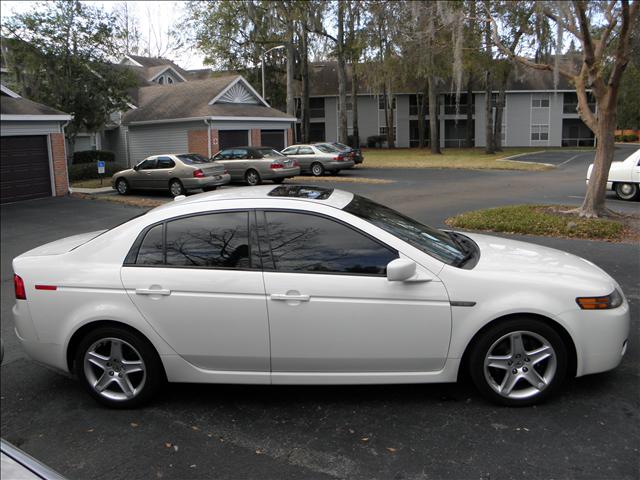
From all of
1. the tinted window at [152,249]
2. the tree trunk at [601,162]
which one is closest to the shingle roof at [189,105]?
the tree trunk at [601,162]

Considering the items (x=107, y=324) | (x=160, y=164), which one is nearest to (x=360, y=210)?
(x=107, y=324)

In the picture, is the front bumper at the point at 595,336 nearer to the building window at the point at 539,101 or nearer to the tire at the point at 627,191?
the tire at the point at 627,191

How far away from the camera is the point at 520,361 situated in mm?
4070

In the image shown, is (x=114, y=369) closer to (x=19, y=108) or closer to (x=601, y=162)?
(x=601, y=162)

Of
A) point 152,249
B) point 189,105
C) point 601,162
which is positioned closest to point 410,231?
point 152,249

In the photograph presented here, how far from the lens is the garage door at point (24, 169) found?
781 inches

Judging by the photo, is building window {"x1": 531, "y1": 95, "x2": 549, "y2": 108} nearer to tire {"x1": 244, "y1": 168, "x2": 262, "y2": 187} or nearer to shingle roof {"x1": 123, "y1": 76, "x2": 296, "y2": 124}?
shingle roof {"x1": 123, "y1": 76, "x2": 296, "y2": 124}

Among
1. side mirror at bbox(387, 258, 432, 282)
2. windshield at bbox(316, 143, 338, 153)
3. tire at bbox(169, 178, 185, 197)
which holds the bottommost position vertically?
tire at bbox(169, 178, 185, 197)

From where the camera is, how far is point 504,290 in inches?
159

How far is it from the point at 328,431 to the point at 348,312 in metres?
0.78

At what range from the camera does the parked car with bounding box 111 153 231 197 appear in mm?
20344

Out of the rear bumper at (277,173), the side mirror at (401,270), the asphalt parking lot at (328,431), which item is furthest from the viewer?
the rear bumper at (277,173)

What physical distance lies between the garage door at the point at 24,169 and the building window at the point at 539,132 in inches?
1769

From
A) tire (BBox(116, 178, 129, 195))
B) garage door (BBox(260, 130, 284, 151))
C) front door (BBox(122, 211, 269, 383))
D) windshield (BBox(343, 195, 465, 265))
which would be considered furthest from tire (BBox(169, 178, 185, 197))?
front door (BBox(122, 211, 269, 383))
